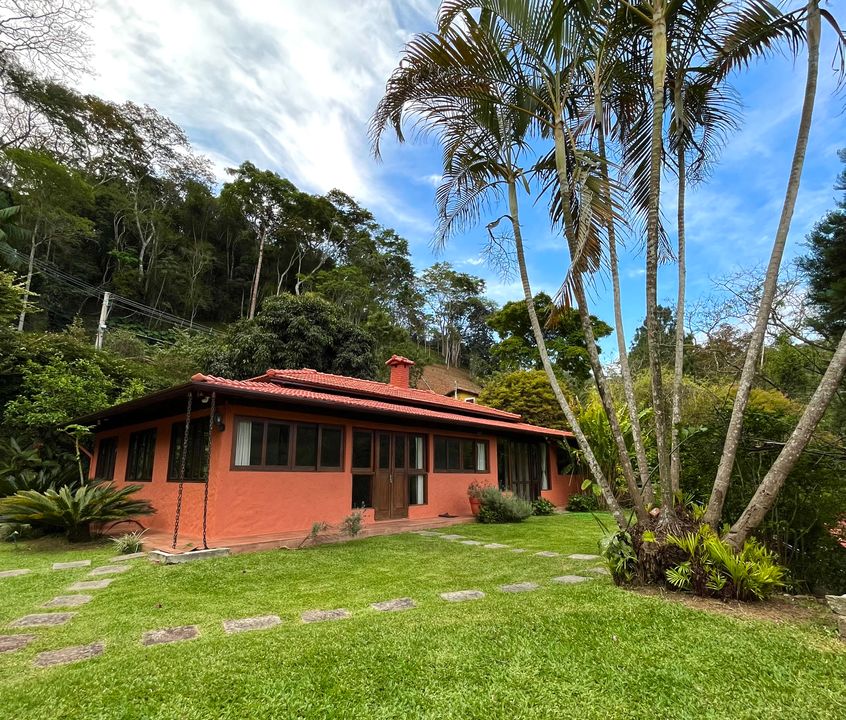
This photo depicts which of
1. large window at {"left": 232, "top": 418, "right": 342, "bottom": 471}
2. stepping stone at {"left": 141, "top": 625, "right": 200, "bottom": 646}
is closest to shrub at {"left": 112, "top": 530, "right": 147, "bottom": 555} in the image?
large window at {"left": 232, "top": 418, "right": 342, "bottom": 471}

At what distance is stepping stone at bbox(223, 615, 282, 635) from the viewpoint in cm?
353

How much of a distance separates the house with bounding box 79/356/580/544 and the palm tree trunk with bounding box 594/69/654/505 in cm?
339

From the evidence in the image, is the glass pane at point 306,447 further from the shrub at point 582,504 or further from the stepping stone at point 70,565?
the shrub at point 582,504

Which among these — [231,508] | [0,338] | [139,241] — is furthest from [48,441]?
[139,241]

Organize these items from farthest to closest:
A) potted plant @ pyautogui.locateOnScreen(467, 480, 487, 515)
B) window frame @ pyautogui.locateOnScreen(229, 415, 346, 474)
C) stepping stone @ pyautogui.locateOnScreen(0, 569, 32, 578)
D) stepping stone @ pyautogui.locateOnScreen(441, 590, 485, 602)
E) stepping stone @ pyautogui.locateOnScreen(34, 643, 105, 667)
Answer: potted plant @ pyautogui.locateOnScreen(467, 480, 487, 515)
window frame @ pyautogui.locateOnScreen(229, 415, 346, 474)
stepping stone @ pyautogui.locateOnScreen(0, 569, 32, 578)
stepping stone @ pyautogui.locateOnScreen(441, 590, 485, 602)
stepping stone @ pyautogui.locateOnScreen(34, 643, 105, 667)

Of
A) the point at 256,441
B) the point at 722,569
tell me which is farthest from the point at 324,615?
the point at 256,441

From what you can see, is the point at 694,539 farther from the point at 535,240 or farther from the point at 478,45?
the point at 478,45

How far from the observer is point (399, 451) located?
32.9 feet

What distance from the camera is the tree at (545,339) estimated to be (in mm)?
23031

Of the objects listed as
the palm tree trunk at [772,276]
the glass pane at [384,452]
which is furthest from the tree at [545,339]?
the palm tree trunk at [772,276]

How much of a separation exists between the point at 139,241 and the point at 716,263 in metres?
37.5

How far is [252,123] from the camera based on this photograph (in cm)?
1723

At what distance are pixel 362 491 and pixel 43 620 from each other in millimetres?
5721

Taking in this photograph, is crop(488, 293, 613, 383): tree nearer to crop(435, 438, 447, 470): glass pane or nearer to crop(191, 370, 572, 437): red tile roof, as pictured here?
crop(191, 370, 572, 437): red tile roof
